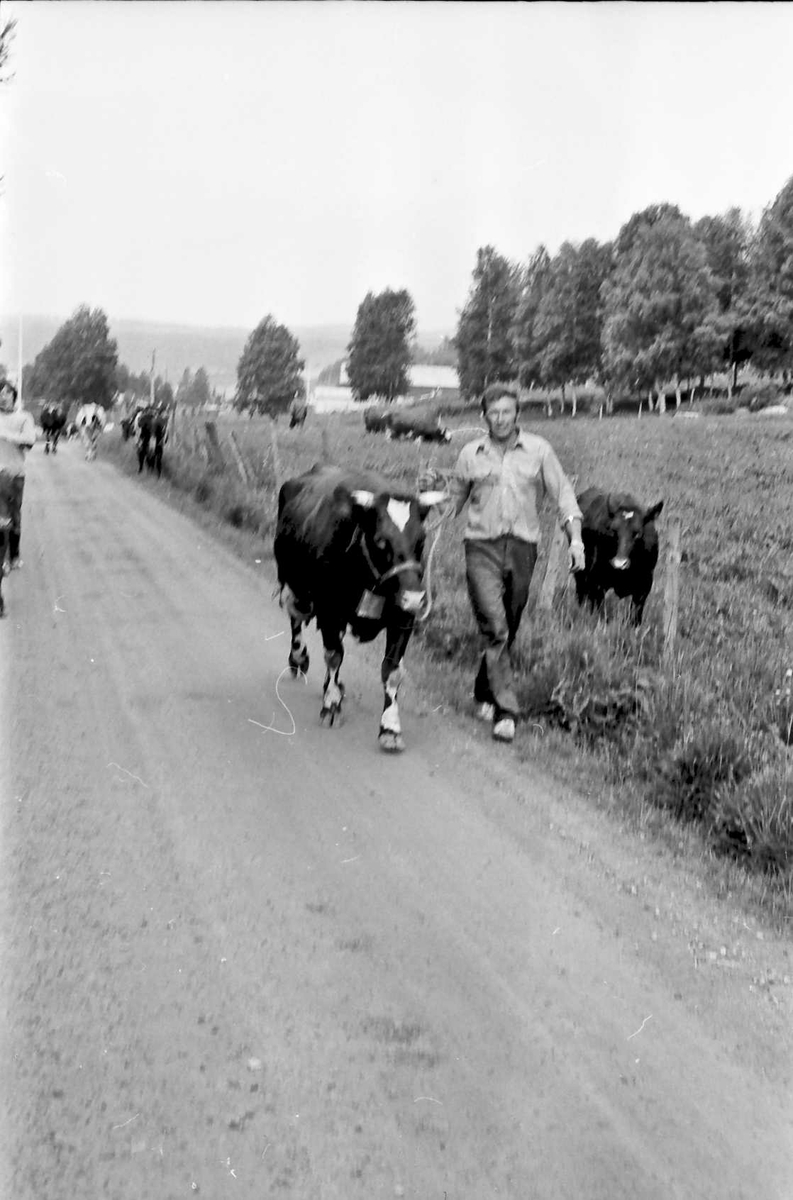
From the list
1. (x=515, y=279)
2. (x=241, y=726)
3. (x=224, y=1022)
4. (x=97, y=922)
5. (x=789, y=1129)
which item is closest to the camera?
(x=789, y=1129)

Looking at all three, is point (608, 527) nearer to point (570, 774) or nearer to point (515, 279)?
point (515, 279)

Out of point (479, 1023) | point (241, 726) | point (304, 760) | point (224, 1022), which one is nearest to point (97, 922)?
point (224, 1022)

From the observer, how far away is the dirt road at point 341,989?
2.86 metres

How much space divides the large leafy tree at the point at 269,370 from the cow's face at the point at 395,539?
232 cm

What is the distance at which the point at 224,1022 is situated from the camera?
135 inches

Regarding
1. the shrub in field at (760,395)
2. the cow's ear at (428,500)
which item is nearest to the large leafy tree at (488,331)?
the shrub in field at (760,395)

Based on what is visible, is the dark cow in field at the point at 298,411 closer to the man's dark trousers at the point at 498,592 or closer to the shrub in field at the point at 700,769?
the man's dark trousers at the point at 498,592

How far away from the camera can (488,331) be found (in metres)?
8.76

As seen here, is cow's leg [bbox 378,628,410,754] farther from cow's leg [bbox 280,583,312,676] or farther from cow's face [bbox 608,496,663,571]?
cow's face [bbox 608,496,663,571]

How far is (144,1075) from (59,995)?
1.80 ft

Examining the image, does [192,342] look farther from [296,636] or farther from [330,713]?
[330,713]

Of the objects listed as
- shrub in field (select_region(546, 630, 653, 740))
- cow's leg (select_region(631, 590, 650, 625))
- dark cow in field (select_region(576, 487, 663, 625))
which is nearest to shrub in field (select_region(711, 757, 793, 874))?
shrub in field (select_region(546, 630, 653, 740))

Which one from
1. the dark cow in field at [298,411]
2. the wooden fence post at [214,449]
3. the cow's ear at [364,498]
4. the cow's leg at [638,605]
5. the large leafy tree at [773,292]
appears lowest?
the cow's leg at [638,605]

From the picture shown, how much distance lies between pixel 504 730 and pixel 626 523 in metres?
3.77
